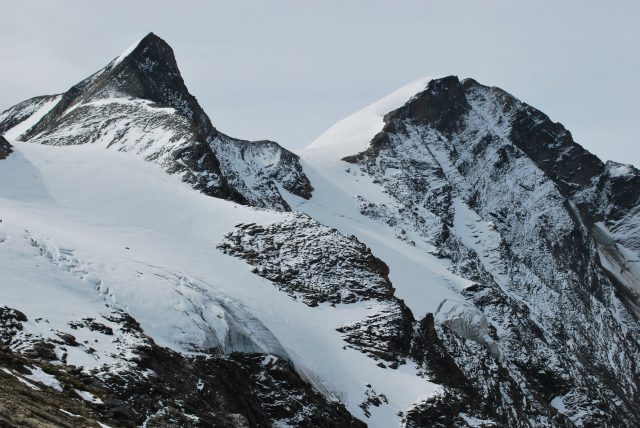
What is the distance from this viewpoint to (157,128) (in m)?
60.1

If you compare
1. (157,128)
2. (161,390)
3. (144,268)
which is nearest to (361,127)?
(157,128)

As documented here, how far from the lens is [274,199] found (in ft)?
274

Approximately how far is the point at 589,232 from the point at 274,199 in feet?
283

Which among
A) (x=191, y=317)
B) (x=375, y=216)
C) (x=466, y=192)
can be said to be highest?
(x=466, y=192)

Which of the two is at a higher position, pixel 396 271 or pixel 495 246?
pixel 495 246

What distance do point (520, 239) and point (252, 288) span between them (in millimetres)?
98254

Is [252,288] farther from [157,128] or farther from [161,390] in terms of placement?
[157,128]

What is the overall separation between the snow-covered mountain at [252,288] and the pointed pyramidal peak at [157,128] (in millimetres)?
265

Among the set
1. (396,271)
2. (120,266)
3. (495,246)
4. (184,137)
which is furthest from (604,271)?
(120,266)

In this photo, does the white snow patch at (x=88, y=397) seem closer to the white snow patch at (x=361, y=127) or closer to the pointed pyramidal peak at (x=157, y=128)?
the pointed pyramidal peak at (x=157, y=128)

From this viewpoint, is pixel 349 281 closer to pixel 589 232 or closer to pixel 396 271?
pixel 396 271

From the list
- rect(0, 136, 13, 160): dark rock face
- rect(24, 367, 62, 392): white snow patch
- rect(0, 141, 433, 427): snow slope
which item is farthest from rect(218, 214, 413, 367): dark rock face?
rect(24, 367, 62, 392): white snow patch

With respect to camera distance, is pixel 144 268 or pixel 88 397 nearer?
→ pixel 88 397

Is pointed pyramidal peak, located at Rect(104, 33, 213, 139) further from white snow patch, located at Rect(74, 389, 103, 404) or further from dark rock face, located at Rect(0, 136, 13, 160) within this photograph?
white snow patch, located at Rect(74, 389, 103, 404)
